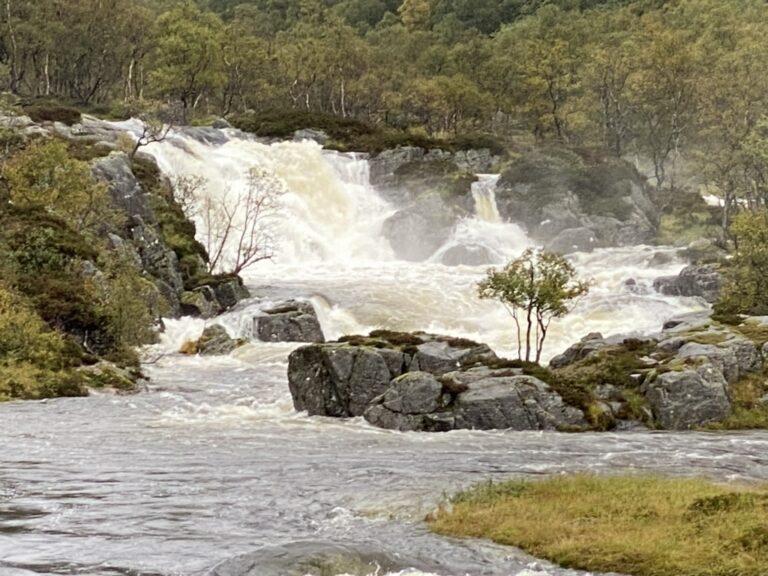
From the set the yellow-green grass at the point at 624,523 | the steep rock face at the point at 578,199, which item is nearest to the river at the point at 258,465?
the yellow-green grass at the point at 624,523

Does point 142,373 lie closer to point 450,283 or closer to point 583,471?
point 583,471

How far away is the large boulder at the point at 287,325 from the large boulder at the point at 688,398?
23578 mm

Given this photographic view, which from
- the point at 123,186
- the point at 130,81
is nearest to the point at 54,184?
the point at 123,186

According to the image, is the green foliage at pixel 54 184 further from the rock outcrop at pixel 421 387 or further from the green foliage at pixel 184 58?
the green foliage at pixel 184 58

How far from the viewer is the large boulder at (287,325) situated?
49062 millimetres

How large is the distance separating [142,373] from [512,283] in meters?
17.3

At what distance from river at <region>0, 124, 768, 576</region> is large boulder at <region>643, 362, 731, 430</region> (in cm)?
155

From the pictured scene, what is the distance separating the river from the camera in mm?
13790

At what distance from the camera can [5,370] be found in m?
34.6

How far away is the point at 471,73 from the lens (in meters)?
119

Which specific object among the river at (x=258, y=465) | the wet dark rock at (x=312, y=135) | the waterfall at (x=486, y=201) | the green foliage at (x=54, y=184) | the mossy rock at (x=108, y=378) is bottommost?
the river at (x=258, y=465)

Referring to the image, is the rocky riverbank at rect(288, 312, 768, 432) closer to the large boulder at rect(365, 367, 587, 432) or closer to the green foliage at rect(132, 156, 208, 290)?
the large boulder at rect(365, 367, 587, 432)

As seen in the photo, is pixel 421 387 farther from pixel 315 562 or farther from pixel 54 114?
pixel 54 114

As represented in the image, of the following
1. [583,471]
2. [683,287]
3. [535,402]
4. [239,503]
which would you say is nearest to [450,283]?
[683,287]
